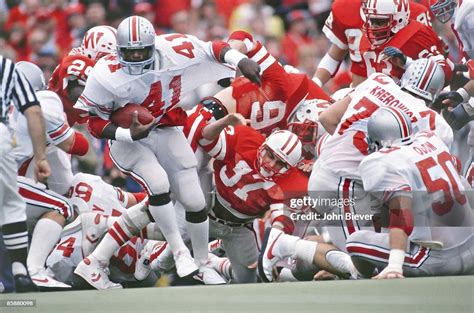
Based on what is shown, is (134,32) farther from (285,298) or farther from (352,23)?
(352,23)

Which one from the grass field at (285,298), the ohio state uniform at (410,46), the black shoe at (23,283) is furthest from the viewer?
the ohio state uniform at (410,46)

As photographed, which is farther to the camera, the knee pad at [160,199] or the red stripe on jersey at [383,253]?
the knee pad at [160,199]

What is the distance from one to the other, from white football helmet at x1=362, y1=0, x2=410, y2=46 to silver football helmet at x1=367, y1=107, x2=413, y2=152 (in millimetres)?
1032

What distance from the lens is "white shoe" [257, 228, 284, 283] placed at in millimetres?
7285

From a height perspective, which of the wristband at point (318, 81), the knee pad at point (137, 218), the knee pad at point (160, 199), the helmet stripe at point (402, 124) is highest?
the helmet stripe at point (402, 124)

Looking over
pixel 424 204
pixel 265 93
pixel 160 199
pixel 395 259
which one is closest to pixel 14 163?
pixel 160 199

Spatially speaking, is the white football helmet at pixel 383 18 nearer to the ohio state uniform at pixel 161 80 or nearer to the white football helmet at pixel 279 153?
the white football helmet at pixel 279 153

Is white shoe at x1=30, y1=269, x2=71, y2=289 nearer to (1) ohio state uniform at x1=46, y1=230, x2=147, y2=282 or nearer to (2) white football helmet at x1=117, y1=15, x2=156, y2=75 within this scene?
(1) ohio state uniform at x1=46, y1=230, x2=147, y2=282

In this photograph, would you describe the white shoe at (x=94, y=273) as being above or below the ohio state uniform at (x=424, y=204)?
below

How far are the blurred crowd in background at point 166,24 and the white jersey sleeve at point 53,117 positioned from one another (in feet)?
2.78

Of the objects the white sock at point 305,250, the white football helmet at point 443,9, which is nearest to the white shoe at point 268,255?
the white sock at point 305,250

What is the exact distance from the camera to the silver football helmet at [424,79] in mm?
7289

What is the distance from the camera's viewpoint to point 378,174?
668 centimetres

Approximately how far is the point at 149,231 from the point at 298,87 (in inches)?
45.7
